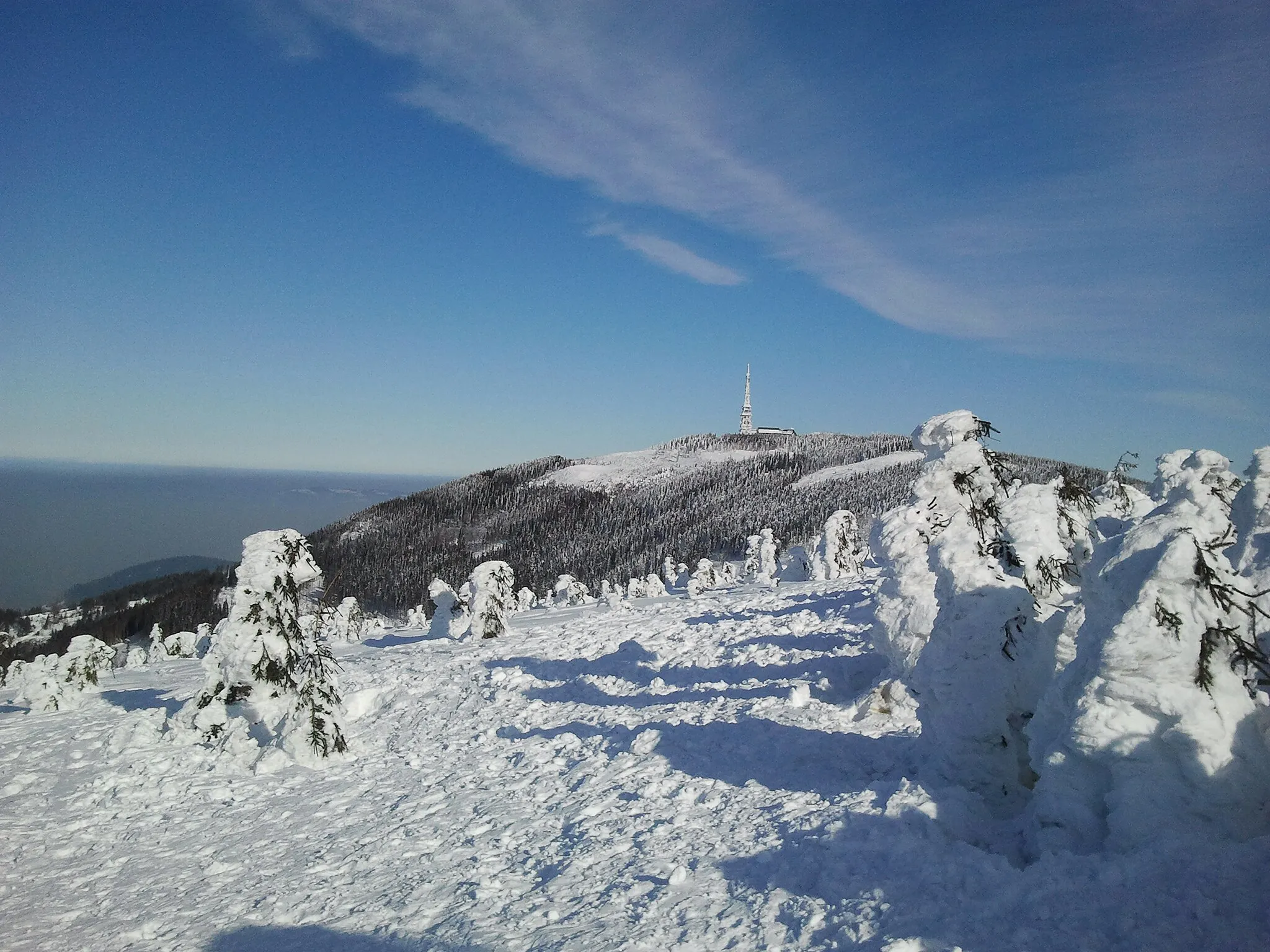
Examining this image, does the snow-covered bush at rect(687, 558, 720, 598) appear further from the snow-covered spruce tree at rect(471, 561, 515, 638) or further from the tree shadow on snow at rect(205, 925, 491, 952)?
the tree shadow on snow at rect(205, 925, 491, 952)

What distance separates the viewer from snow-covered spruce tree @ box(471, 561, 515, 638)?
27.7 metres

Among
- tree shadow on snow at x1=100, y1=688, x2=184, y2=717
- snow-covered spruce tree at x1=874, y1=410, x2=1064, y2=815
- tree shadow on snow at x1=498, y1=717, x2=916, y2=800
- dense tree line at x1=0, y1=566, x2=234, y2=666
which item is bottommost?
dense tree line at x1=0, y1=566, x2=234, y2=666

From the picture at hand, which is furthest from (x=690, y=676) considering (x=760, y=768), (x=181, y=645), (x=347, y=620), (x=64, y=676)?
(x=347, y=620)

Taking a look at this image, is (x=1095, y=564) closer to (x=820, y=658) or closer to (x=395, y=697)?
(x=820, y=658)

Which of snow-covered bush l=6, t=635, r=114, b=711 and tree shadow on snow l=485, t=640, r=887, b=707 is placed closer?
tree shadow on snow l=485, t=640, r=887, b=707

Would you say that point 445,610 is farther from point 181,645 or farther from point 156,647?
point 156,647

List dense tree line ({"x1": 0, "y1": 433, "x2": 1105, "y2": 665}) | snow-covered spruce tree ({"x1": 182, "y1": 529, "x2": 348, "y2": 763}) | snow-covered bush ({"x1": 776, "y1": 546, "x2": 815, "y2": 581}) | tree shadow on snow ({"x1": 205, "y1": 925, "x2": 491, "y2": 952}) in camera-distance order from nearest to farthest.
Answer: tree shadow on snow ({"x1": 205, "y1": 925, "x2": 491, "y2": 952}) → snow-covered spruce tree ({"x1": 182, "y1": 529, "x2": 348, "y2": 763}) → snow-covered bush ({"x1": 776, "y1": 546, "x2": 815, "y2": 581}) → dense tree line ({"x1": 0, "y1": 433, "x2": 1105, "y2": 665})

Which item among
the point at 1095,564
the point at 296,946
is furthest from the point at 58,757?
the point at 1095,564

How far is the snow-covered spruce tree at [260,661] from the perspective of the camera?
14.4m

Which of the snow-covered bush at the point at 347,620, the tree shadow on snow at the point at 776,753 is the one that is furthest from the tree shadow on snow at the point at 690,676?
the snow-covered bush at the point at 347,620

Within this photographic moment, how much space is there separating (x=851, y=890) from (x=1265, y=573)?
19.3 ft

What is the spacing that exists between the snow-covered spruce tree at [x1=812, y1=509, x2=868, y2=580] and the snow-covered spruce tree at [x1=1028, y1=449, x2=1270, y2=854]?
3724 centimetres

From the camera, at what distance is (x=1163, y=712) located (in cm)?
554

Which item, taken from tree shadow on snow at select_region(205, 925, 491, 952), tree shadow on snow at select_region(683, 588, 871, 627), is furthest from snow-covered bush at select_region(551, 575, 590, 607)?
tree shadow on snow at select_region(205, 925, 491, 952)
